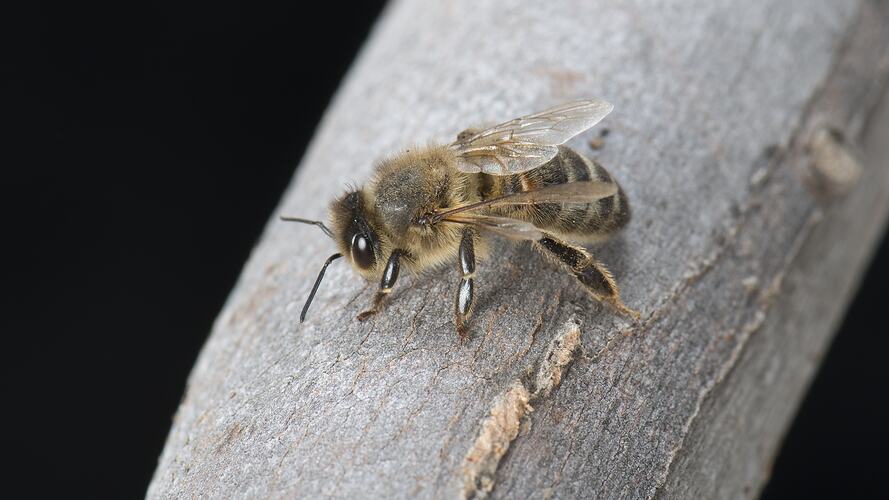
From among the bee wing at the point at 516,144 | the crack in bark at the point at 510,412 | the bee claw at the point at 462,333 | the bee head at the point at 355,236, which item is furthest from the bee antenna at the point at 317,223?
the crack in bark at the point at 510,412

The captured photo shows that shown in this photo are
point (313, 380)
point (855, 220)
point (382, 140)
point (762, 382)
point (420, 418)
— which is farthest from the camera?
point (855, 220)

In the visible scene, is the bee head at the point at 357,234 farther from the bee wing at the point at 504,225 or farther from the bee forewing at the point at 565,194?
the bee forewing at the point at 565,194

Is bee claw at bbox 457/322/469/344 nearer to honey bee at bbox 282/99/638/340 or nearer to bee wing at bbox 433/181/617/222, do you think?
honey bee at bbox 282/99/638/340

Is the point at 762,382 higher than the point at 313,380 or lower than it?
Answer: lower

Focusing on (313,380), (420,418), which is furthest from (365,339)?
(420,418)

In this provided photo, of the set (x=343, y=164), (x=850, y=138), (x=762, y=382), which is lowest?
(x=762, y=382)

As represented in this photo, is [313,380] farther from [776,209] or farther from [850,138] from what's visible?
[850,138]
